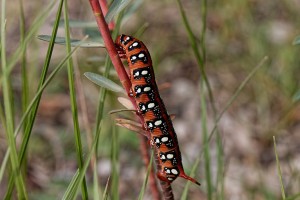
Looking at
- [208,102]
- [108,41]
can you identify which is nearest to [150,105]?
[108,41]

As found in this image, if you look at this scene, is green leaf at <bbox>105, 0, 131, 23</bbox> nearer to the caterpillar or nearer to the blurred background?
the caterpillar

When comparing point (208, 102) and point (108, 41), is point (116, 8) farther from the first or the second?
point (208, 102)

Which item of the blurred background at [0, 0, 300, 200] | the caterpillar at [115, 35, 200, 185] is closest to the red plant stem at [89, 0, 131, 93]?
the caterpillar at [115, 35, 200, 185]

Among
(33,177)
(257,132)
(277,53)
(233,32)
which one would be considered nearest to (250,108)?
(257,132)

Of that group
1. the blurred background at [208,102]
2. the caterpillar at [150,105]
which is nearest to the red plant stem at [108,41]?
the caterpillar at [150,105]

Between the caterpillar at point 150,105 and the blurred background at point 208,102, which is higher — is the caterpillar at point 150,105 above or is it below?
below

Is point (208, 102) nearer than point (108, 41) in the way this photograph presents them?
No

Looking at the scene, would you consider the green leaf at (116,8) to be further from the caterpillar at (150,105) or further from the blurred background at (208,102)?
the blurred background at (208,102)
